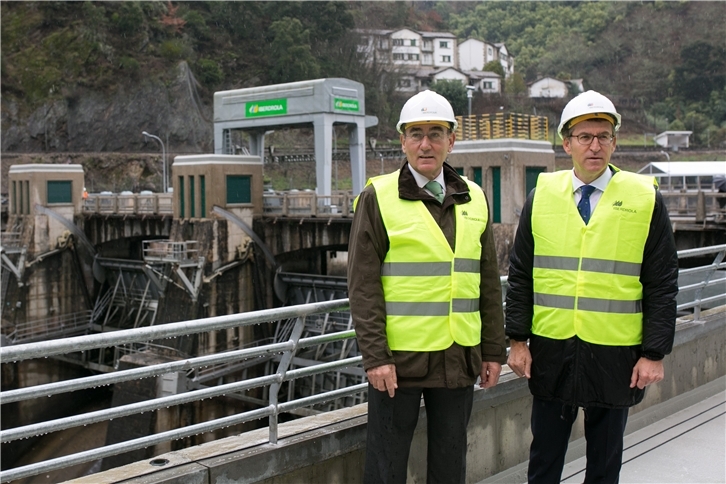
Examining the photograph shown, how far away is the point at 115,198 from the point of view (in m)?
30.3

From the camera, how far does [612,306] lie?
3.67 metres

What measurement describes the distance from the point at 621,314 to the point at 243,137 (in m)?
64.9

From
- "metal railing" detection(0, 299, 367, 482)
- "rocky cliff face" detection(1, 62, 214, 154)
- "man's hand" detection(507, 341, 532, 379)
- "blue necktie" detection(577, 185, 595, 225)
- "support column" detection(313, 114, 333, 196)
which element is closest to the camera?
"metal railing" detection(0, 299, 367, 482)

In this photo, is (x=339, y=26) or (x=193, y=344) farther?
(x=339, y=26)

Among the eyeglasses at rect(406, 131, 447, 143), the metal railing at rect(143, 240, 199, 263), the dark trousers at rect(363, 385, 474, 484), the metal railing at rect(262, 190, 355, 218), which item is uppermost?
the metal railing at rect(262, 190, 355, 218)

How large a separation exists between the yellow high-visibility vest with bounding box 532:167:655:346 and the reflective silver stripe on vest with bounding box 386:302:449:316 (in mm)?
675

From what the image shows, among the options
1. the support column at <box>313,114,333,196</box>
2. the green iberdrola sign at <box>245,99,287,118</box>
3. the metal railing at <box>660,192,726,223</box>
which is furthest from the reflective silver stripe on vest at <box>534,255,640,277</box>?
the green iberdrola sign at <box>245,99,287,118</box>

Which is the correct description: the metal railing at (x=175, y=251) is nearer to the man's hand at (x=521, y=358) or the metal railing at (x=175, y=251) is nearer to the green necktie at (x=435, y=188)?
the man's hand at (x=521, y=358)

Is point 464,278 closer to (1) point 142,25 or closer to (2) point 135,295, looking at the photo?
(2) point 135,295

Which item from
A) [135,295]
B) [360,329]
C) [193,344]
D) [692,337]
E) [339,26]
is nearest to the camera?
[360,329]

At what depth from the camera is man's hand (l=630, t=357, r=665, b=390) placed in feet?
11.9

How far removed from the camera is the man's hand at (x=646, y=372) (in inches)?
143

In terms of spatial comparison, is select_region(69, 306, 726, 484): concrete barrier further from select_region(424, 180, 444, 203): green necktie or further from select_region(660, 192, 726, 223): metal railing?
select_region(660, 192, 726, 223): metal railing

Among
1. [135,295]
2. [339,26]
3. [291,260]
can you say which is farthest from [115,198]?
[339,26]
